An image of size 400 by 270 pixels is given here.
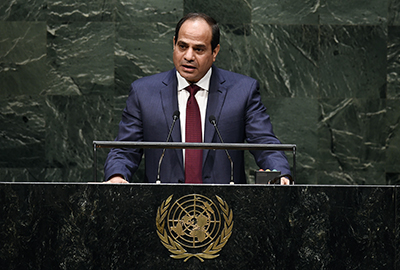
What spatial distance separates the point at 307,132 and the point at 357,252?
2617 millimetres

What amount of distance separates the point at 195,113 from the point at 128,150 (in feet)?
1.49

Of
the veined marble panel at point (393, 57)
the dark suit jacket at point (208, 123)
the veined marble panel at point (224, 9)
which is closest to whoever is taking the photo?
the dark suit jacket at point (208, 123)

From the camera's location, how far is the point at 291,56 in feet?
14.5

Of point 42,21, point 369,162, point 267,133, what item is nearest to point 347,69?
point 369,162

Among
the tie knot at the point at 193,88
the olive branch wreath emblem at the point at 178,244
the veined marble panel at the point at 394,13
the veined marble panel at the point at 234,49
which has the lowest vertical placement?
the olive branch wreath emblem at the point at 178,244

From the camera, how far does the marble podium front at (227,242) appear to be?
1907 millimetres

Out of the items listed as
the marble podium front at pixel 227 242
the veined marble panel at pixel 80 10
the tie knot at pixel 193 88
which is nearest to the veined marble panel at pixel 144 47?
A: the veined marble panel at pixel 80 10

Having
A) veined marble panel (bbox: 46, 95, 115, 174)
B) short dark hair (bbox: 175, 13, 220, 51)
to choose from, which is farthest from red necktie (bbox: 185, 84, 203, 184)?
veined marble panel (bbox: 46, 95, 115, 174)

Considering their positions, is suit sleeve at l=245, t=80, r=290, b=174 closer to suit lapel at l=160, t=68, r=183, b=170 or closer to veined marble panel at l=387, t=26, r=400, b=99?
suit lapel at l=160, t=68, r=183, b=170

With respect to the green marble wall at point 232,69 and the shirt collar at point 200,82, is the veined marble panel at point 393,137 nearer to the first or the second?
the green marble wall at point 232,69

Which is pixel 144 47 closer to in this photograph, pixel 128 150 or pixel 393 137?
pixel 128 150

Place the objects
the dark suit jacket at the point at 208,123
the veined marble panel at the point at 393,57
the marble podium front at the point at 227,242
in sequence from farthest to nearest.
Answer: the veined marble panel at the point at 393,57
the dark suit jacket at the point at 208,123
the marble podium front at the point at 227,242

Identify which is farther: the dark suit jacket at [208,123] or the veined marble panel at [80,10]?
the veined marble panel at [80,10]

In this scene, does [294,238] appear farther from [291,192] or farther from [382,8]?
[382,8]
